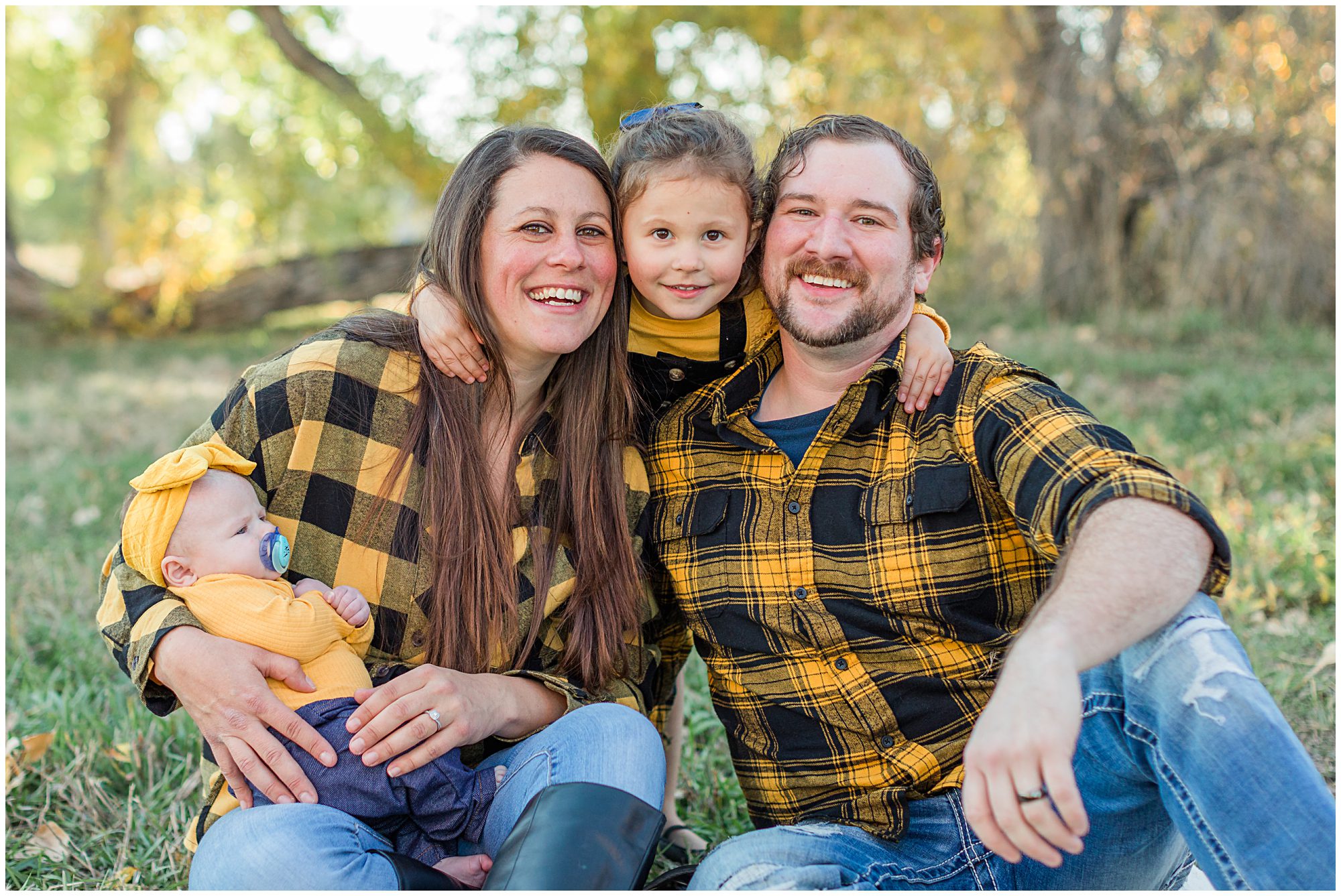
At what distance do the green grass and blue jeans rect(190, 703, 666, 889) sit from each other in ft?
2.59

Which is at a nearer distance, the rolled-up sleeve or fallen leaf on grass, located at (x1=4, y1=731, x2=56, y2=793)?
the rolled-up sleeve

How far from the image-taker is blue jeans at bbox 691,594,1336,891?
5.25 feet

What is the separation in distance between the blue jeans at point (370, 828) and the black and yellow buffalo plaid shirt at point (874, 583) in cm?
33

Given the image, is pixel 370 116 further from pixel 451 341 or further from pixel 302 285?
pixel 451 341

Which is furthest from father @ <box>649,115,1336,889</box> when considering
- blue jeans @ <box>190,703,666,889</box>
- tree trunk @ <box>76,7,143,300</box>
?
tree trunk @ <box>76,7,143,300</box>

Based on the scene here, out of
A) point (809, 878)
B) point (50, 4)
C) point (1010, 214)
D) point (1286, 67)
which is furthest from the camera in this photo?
point (50, 4)

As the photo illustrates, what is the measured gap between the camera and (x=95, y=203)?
12.9 m

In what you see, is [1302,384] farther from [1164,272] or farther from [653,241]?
[653,241]

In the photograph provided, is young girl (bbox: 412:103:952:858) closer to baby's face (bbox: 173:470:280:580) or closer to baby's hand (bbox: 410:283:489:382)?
baby's hand (bbox: 410:283:489:382)

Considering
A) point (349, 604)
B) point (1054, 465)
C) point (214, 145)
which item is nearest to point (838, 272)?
point (1054, 465)

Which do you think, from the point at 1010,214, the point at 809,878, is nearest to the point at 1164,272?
the point at 1010,214

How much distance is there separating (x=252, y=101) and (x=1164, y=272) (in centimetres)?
1274

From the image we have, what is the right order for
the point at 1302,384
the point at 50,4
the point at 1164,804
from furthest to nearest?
the point at 50,4 < the point at 1302,384 < the point at 1164,804

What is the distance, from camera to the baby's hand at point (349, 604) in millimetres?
2209
